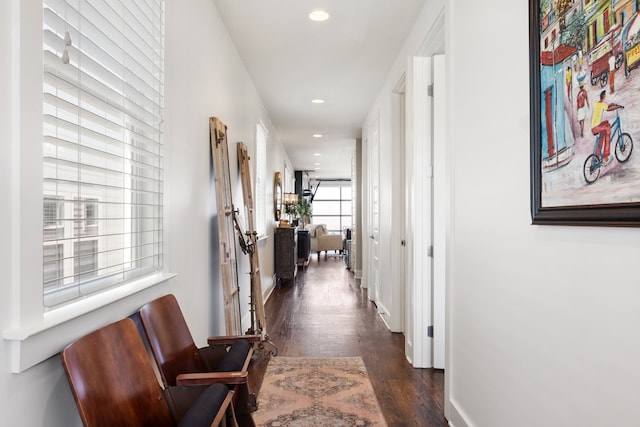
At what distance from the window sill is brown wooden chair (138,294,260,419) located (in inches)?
3.5

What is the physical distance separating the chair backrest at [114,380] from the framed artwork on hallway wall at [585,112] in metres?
1.38

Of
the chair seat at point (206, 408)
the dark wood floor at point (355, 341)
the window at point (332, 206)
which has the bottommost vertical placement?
the dark wood floor at point (355, 341)

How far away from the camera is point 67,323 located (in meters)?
1.18

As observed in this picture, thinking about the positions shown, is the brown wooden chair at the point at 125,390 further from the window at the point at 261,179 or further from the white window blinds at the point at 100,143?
the window at the point at 261,179

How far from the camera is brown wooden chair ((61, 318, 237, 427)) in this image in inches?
43.6

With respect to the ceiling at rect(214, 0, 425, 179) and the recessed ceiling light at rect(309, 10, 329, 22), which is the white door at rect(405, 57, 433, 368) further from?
the recessed ceiling light at rect(309, 10, 329, 22)

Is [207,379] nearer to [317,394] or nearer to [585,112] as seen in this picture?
[317,394]

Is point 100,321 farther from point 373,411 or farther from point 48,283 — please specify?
point 373,411

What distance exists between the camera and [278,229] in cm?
713

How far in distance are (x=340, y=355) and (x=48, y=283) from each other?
2.64 meters

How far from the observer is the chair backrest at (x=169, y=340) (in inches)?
63.2

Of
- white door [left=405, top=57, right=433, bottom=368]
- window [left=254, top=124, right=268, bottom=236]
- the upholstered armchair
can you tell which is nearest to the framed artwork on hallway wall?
white door [left=405, top=57, right=433, bottom=368]

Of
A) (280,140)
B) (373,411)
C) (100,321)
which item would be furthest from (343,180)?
(100,321)

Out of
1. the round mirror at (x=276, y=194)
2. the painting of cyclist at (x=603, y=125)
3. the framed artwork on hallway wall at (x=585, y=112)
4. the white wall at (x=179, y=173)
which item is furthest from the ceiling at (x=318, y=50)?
the painting of cyclist at (x=603, y=125)
